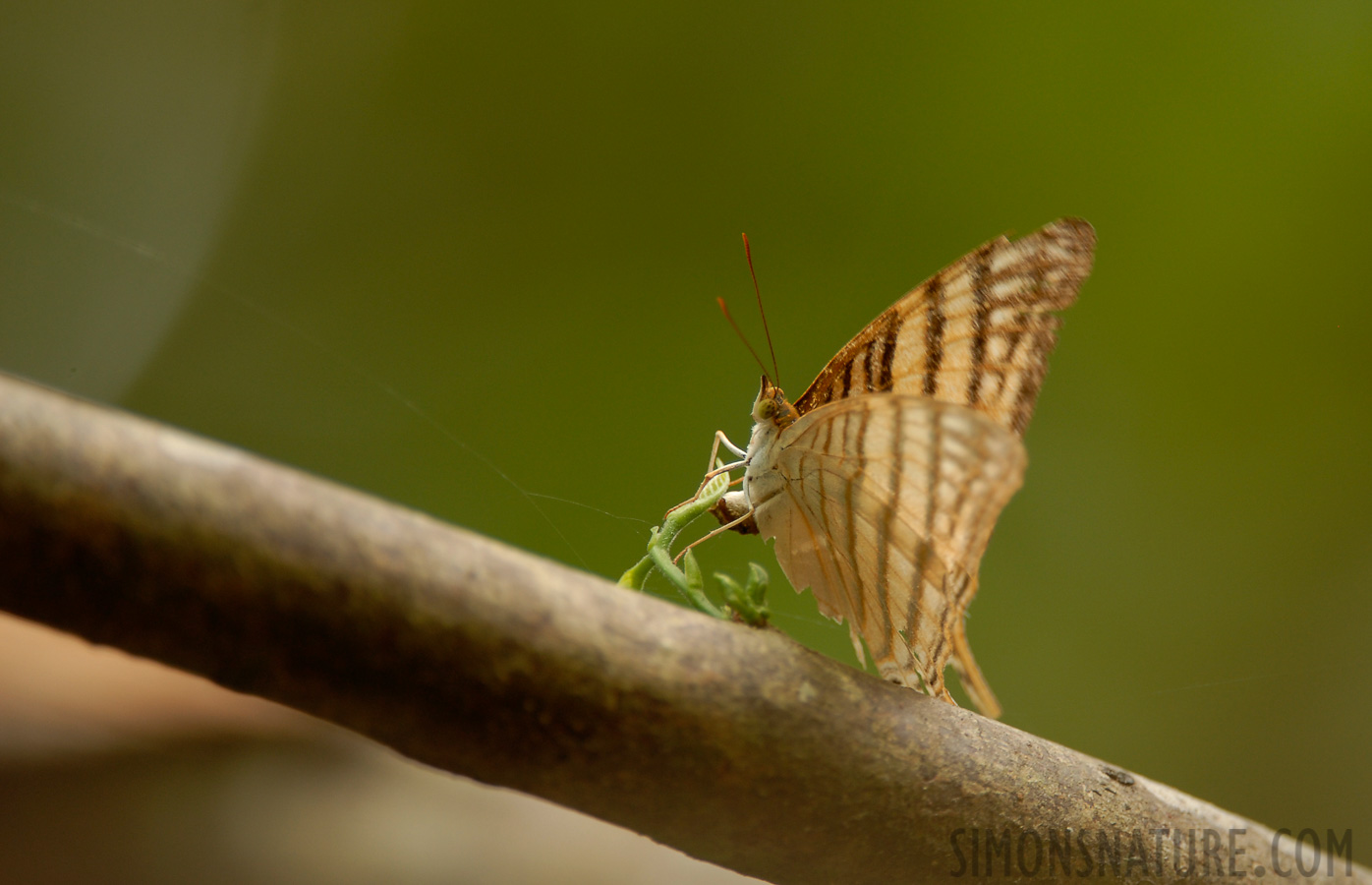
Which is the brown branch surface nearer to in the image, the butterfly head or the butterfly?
the butterfly

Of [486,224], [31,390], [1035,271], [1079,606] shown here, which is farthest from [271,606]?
[1079,606]

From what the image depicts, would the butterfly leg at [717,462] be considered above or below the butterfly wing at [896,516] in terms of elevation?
above

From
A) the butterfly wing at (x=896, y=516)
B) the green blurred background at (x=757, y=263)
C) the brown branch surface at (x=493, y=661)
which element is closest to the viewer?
the brown branch surface at (x=493, y=661)

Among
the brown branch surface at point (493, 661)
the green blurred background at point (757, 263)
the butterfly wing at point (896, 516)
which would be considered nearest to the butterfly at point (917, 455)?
the butterfly wing at point (896, 516)

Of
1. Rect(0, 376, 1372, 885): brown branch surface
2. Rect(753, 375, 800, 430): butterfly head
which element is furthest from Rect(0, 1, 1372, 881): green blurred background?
Rect(0, 376, 1372, 885): brown branch surface

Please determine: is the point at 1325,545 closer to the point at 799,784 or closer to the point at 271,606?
the point at 799,784

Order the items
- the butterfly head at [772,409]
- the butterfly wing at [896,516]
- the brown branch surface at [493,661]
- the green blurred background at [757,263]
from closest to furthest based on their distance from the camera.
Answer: the brown branch surface at [493,661] → the butterfly wing at [896,516] → the butterfly head at [772,409] → the green blurred background at [757,263]

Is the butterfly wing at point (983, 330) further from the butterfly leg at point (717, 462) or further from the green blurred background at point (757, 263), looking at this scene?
the green blurred background at point (757, 263)

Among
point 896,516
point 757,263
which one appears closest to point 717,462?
point 896,516
